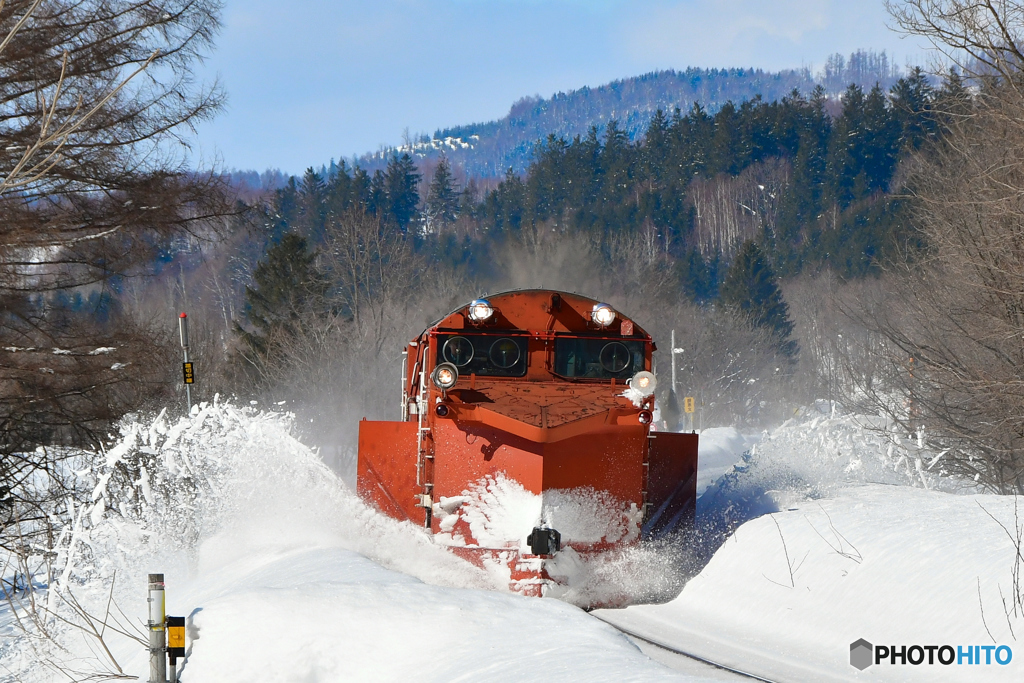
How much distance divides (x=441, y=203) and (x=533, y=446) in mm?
52458

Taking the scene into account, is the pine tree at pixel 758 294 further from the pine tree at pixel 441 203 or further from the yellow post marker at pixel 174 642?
the yellow post marker at pixel 174 642

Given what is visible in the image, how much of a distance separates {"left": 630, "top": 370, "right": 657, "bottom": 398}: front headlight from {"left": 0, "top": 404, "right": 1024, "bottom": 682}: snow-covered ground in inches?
74.4

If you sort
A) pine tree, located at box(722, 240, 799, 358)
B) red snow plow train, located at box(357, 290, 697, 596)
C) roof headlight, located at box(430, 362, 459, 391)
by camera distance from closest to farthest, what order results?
red snow plow train, located at box(357, 290, 697, 596) → roof headlight, located at box(430, 362, 459, 391) → pine tree, located at box(722, 240, 799, 358)

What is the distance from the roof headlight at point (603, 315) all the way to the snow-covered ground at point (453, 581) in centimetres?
286

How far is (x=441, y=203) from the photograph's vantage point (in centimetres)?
6188

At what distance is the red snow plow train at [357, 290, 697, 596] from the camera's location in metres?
10.5

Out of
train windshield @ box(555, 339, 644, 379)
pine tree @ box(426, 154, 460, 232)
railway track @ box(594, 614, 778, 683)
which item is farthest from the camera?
pine tree @ box(426, 154, 460, 232)

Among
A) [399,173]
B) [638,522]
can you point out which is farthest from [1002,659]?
[399,173]

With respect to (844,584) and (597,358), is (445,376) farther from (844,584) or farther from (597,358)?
(844,584)

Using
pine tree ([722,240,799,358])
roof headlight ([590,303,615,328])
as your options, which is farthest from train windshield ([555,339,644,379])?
pine tree ([722,240,799,358])

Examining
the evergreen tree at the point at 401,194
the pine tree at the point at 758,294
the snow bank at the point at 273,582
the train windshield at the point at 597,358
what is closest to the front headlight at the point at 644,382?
the train windshield at the point at 597,358

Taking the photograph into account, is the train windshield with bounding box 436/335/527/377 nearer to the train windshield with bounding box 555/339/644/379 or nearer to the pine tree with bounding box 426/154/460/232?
the train windshield with bounding box 555/339/644/379

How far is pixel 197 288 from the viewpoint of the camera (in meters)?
78.9

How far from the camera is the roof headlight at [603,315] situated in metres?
12.0
